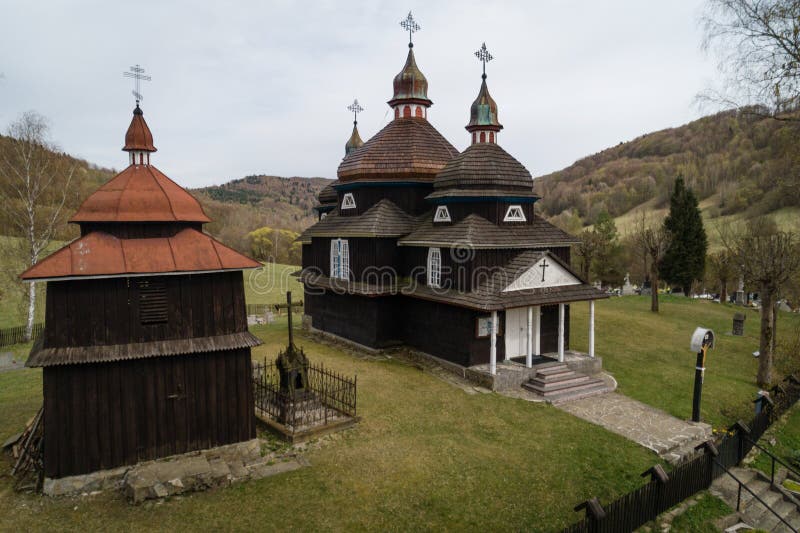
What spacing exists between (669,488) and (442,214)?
12.3m

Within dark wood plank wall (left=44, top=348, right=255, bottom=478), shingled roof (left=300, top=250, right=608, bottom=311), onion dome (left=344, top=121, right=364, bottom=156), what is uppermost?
onion dome (left=344, top=121, right=364, bottom=156)

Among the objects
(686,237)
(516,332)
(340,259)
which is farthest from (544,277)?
(686,237)

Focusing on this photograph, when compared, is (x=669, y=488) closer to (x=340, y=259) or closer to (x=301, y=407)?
(x=301, y=407)

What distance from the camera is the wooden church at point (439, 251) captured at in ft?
55.3

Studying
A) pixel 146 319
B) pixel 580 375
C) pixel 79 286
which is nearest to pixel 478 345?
pixel 580 375

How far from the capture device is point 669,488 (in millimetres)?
9312

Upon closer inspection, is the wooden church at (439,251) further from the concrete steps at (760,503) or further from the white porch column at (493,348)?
the concrete steps at (760,503)

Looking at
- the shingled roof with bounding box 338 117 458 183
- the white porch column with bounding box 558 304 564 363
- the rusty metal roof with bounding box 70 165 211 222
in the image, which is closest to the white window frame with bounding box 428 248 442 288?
the shingled roof with bounding box 338 117 458 183

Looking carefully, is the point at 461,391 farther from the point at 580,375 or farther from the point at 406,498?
the point at 406,498

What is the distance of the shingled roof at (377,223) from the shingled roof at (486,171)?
2.57 meters

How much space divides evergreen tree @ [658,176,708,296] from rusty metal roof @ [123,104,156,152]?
43.0m

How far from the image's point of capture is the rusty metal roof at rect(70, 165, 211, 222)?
992 centimetres

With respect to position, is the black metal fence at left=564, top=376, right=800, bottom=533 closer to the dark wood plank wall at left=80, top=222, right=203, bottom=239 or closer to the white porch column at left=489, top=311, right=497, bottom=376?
the white porch column at left=489, top=311, right=497, bottom=376

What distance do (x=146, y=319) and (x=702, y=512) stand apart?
12366 mm
